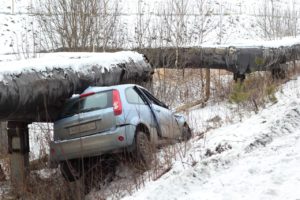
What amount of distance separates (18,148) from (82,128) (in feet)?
5.94

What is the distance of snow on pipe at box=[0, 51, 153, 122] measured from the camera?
8.35 metres

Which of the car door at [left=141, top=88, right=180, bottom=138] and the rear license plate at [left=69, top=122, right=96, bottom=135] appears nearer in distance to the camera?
the rear license plate at [left=69, top=122, right=96, bottom=135]

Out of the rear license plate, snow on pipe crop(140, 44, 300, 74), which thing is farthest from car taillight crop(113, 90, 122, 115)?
snow on pipe crop(140, 44, 300, 74)

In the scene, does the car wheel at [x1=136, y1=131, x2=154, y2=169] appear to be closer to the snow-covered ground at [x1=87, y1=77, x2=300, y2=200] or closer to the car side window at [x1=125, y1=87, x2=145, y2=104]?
the car side window at [x1=125, y1=87, x2=145, y2=104]

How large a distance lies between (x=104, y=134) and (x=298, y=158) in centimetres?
417

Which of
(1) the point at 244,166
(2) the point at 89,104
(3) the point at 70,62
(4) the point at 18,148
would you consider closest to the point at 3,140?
(4) the point at 18,148

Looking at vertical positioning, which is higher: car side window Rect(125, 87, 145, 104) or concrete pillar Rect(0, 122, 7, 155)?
car side window Rect(125, 87, 145, 104)

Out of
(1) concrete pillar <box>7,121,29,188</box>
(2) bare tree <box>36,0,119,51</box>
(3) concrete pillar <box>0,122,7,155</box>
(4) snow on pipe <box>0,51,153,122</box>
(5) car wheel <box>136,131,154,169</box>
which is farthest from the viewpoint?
(2) bare tree <box>36,0,119,51</box>

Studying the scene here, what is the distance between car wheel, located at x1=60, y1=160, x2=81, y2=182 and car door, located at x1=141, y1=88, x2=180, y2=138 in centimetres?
171

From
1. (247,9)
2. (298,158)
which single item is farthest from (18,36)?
(298,158)

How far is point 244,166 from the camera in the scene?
18.2 ft

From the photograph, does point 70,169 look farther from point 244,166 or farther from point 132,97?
point 244,166

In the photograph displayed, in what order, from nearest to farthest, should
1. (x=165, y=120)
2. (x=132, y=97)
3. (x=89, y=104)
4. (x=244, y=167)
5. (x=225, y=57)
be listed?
(x=244, y=167) → (x=89, y=104) → (x=132, y=97) → (x=165, y=120) → (x=225, y=57)

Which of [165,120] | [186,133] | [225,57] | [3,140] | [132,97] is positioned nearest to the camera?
[132,97]
